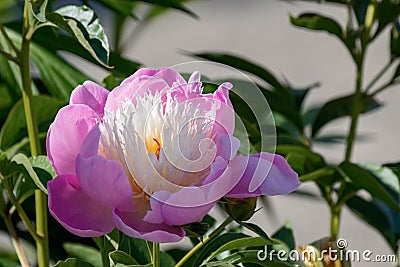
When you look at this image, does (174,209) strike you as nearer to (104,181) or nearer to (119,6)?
(104,181)

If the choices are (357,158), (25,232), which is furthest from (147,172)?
(357,158)

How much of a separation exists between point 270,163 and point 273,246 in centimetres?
10

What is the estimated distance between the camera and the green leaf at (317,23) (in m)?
0.61

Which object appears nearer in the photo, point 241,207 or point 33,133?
point 241,207

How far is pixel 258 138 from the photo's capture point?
554 mm

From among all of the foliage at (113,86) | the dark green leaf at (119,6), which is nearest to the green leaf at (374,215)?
the foliage at (113,86)

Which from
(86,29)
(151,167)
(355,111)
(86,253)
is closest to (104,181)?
(151,167)

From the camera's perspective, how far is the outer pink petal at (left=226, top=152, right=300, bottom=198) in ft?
1.18

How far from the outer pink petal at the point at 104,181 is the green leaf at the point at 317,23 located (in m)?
0.29

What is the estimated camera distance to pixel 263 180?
0.36 meters

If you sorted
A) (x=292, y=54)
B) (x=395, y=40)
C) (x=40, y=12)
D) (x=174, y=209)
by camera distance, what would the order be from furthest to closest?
(x=292, y=54) → (x=395, y=40) → (x=40, y=12) → (x=174, y=209)

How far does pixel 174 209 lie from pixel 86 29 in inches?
5.7

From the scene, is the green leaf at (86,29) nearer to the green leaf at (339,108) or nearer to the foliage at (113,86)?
the foliage at (113,86)

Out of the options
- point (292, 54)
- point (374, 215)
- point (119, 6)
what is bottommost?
point (292, 54)
